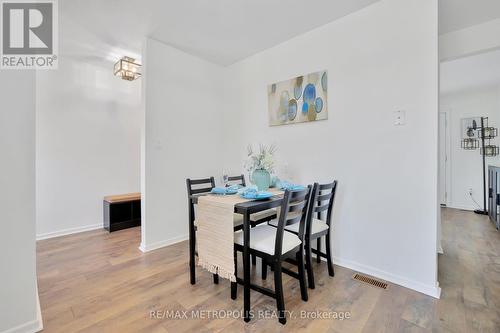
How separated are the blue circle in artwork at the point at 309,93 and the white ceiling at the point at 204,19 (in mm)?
633

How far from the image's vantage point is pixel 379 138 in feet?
6.86

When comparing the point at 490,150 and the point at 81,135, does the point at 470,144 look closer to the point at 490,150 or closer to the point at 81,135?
the point at 490,150

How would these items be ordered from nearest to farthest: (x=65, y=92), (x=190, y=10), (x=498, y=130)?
(x=190, y=10) < (x=65, y=92) < (x=498, y=130)

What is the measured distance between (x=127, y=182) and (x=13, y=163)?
2.68 meters

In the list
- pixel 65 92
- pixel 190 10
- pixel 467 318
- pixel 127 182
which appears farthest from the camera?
pixel 127 182

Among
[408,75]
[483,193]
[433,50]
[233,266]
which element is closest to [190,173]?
[233,266]

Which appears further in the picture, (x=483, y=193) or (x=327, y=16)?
(x=483, y=193)

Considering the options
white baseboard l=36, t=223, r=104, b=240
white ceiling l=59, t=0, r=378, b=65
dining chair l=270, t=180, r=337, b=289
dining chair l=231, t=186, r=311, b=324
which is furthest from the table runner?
white baseboard l=36, t=223, r=104, b=240

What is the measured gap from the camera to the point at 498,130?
4285mm

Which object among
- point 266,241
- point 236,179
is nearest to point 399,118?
point 266,241

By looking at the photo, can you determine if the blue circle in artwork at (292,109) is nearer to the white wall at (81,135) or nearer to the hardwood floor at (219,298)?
the hardwood floor at (219,298)

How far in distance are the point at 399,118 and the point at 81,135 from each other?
13.2 feet

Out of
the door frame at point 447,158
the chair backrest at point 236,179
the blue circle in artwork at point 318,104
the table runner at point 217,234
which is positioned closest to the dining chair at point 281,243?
the table runner at point 217,234

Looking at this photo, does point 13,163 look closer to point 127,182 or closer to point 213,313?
point 213,313
